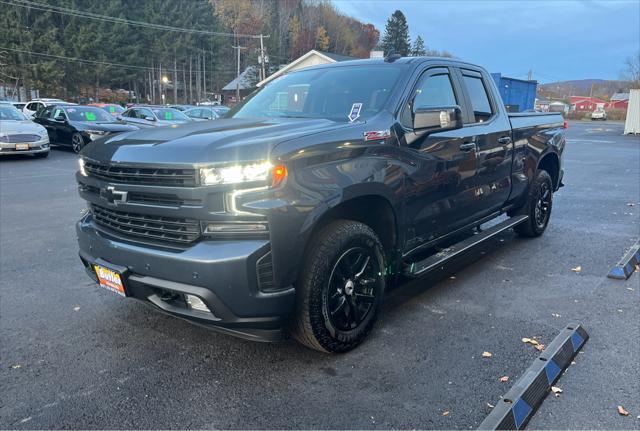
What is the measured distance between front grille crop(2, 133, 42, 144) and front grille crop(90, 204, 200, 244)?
12274 mm

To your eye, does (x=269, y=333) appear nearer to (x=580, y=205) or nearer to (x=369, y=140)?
(x=369, y=140)

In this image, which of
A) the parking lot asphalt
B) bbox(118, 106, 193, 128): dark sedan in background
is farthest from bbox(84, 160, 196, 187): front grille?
bbox(118, 106, 193, 128): dark sedan in background

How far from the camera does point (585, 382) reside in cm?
297

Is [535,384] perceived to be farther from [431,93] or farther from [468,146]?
[431,93]

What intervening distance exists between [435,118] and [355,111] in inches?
23.0

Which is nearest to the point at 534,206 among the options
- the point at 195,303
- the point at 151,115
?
the point at 195,303

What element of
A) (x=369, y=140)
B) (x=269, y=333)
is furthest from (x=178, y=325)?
(x=369, y=140)

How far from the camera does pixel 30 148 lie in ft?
45.2

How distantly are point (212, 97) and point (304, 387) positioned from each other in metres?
77.2

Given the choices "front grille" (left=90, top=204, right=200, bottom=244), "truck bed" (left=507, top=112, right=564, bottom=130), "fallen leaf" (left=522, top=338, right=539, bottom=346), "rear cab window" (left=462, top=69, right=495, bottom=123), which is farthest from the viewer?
"truck bed" (left=507, top=112, right=564, bottom=130)

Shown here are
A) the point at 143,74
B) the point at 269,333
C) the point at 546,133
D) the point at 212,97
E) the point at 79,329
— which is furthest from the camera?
the point at 212,97

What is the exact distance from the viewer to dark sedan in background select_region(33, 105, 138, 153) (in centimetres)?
1543

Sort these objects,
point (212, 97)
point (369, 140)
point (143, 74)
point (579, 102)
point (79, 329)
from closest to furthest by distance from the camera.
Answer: point (369, 140) → point (79, 329) → point (143, 74) → point (212, 97) → point (579, 102)

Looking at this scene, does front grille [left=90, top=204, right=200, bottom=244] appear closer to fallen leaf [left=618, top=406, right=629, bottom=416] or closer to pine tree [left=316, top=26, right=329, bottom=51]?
fallen leaf [left=618, top=406, right=629, bottom=416]
